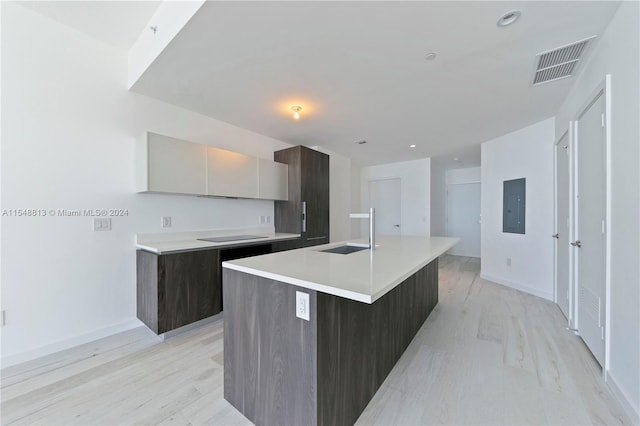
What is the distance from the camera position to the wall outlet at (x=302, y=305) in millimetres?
1130

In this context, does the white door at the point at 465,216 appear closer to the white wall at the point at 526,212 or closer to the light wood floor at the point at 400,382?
the white wall at the point at 526,212

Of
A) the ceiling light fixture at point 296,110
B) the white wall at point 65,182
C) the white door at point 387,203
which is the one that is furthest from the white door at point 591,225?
the white wall at point 65,182

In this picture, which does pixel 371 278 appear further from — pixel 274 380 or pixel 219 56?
pixel 219 56

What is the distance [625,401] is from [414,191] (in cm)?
467

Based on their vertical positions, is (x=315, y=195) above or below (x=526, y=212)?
above

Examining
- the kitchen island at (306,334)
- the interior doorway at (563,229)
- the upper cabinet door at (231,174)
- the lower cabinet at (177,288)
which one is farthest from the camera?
the upper cabinet door at (231,174)

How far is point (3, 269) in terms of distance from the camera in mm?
1839

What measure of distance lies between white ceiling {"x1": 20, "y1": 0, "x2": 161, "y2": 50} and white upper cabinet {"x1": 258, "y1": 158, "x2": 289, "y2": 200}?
5.74ft

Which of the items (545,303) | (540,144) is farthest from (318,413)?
(540,144)

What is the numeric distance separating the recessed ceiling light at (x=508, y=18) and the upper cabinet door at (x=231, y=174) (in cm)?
273

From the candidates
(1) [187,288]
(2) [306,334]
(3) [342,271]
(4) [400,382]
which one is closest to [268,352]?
(2) [306,334]

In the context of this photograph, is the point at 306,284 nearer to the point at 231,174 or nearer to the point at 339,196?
the point at 231,174

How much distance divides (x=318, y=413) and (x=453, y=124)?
3657 millimetres

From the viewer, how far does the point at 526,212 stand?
3.61 meters
